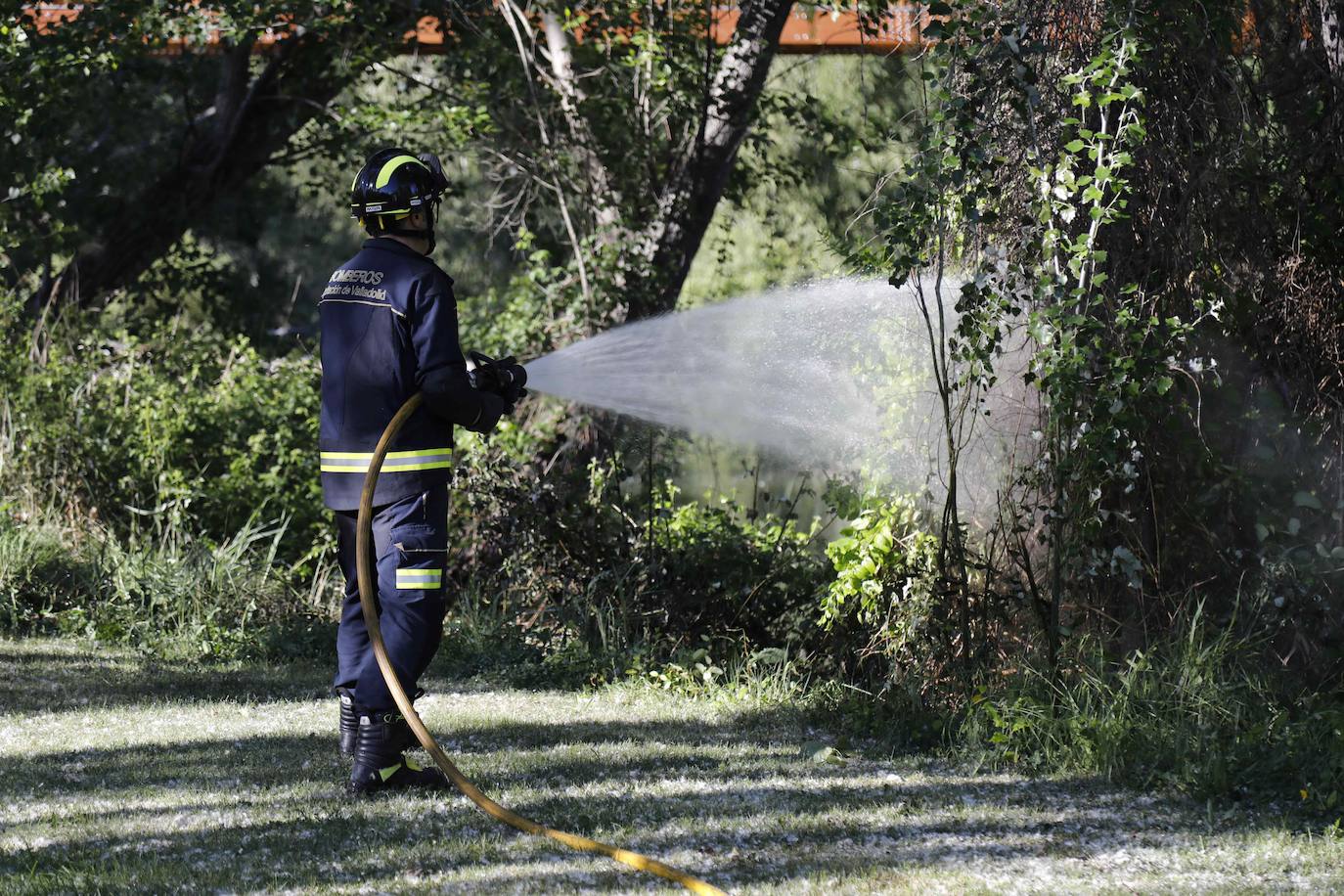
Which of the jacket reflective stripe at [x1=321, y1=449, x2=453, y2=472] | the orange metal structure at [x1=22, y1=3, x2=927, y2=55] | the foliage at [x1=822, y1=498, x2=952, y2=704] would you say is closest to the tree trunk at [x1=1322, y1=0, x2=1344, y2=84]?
the foliage at [x1=822, y1=498, x2=952, y2=704]

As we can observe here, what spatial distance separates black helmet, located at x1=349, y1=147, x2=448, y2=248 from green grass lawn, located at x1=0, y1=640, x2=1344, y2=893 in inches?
68.4

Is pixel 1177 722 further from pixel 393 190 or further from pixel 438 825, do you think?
pixel 393 190

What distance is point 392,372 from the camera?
4297mm

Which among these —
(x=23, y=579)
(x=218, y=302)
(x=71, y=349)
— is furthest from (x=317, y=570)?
(x=218, y=302)

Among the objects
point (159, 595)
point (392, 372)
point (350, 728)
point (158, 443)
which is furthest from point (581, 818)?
point (158, 443)

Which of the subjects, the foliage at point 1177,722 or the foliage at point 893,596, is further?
the foliage at point 893,596

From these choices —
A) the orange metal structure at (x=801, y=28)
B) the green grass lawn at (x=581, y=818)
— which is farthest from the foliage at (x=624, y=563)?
the orange metal structure at (x=801, y=28)

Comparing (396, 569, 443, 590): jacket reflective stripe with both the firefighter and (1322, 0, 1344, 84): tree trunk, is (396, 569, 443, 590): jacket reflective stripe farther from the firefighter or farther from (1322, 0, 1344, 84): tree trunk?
(1322, 0, 1344, 84): tree trunk

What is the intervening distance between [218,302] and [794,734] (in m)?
13.2

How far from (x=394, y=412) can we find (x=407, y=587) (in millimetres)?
526

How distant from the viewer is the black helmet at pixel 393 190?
4352 mm

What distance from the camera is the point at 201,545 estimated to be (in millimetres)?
7598

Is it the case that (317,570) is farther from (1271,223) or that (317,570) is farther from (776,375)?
(1271,223)

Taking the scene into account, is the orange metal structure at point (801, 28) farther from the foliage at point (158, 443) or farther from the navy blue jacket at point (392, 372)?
the navy blue jacket at point (392, 372)
